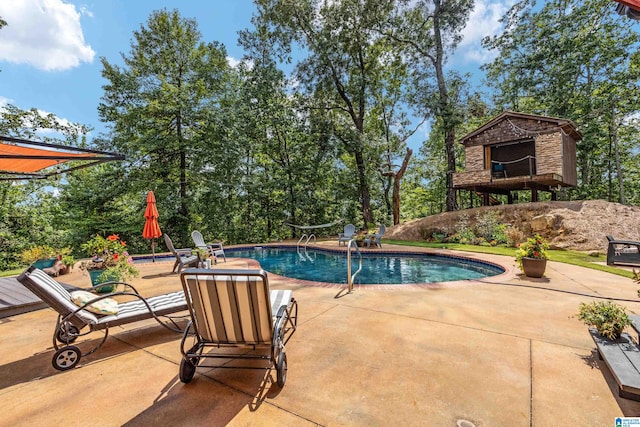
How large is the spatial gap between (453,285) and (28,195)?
74.3 feet

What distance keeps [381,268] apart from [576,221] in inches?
295

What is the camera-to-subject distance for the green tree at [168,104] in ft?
46.8

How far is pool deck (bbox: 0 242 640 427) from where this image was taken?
1.87 meters

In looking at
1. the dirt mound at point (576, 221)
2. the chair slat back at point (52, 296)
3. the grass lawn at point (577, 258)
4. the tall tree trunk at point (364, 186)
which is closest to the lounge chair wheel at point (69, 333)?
the chair slat back at point (52, 296)

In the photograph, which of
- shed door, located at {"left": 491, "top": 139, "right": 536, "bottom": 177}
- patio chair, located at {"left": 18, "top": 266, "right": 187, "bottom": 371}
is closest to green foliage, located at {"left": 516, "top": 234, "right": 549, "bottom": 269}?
patio chair, located at {"left": 18, "top": 266, "right": 187, "bottom": 371}

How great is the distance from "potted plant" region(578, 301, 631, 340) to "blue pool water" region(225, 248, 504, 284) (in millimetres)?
4451

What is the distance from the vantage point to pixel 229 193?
1614cm

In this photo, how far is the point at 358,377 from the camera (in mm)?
2291

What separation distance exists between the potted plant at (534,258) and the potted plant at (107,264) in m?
7.68

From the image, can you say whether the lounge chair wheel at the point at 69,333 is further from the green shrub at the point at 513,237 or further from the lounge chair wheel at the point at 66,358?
the green shrub at the point at 513,237

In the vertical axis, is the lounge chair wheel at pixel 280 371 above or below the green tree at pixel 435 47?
below

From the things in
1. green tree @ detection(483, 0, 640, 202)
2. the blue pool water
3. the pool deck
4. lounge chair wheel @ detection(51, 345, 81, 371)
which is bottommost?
the blue pool water

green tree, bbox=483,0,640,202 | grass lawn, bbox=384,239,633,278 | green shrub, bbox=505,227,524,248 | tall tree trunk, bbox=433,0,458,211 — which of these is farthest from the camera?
tall tree trunk, bbox=433,0,458,211

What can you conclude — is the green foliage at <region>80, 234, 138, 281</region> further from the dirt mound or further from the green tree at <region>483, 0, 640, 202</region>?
the green tree at <region>483, 0, 640, 202</region>
